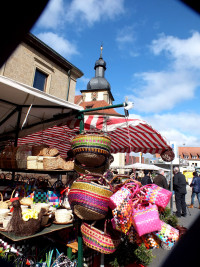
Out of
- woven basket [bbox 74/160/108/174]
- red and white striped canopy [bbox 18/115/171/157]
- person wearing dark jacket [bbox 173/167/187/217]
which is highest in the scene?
red and white striped canopy [bbox 18/115/171/157]

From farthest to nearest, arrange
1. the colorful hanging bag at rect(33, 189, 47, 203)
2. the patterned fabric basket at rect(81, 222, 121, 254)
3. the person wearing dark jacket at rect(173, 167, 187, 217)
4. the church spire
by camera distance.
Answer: the church spire, the person wearing dark jacket at rect(173, 167, 187, 217), the colorful hanging bag at rect(33, 189, 47, 203), the patterned fabric basket at rect(81, 222, 121, 254)

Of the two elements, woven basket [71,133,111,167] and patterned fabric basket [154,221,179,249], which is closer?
patterned fabric basket [154,221,179,249]

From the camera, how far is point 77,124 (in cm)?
403

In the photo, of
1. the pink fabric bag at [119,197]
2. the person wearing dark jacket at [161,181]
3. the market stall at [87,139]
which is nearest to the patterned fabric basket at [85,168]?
the market stall at [87,139]

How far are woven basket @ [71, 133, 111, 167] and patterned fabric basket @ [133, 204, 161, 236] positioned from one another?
1.09 meters

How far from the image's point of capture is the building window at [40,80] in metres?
11.9

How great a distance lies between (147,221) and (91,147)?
1.21m

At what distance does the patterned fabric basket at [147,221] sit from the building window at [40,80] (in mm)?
11994

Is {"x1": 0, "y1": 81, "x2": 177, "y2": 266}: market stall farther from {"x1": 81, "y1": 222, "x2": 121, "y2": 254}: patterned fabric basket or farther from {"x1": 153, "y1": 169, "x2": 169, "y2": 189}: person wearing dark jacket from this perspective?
{"x1": 153, "y1": 169, "x2": 169, "y2": 189}: person wearing dark jacket

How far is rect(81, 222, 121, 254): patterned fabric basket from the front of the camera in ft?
6.11

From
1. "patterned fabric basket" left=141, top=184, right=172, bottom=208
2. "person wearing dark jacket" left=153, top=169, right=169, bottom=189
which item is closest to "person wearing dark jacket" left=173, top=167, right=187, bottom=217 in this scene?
"person wearing dark jacket" left=153, top=169, right=169, bottom=189

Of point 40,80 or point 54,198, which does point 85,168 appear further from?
point 40,80

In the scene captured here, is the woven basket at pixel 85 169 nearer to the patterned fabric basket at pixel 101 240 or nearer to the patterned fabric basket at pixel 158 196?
the patterned fabric basket at pixel 101 240

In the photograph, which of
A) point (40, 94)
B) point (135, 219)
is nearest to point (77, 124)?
point (40, 94)
